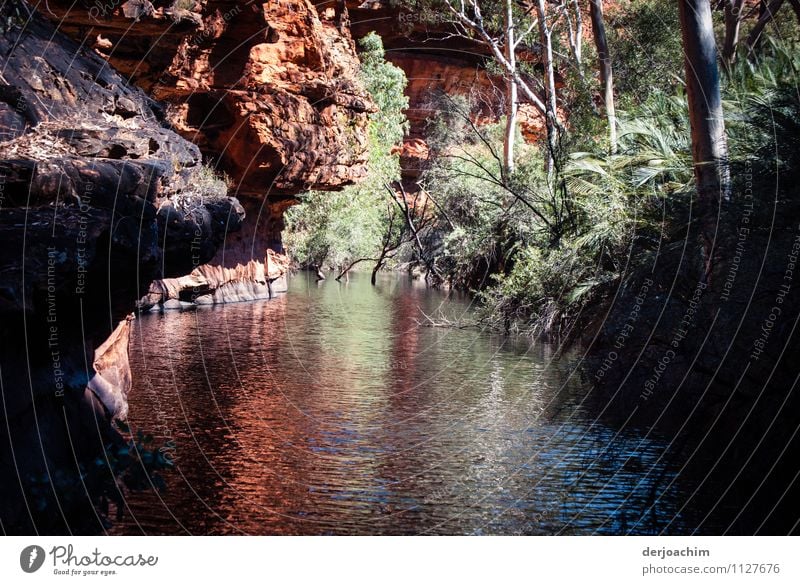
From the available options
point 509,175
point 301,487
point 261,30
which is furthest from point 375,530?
point 261,30

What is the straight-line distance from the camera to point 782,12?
29.2m

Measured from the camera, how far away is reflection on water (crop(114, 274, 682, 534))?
336 inches

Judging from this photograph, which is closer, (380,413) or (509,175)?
(380,413)

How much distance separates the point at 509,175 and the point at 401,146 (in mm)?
22918

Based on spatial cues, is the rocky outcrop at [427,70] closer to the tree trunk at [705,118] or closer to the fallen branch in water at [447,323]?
the fallen branch in water at [447,323]

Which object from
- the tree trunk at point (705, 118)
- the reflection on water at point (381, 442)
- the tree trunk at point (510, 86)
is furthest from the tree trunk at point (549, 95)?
the tree trunk at point (705, 118)

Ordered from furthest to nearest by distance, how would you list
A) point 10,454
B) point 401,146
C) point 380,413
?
point 401,146 → point 380,413 → point 10,454

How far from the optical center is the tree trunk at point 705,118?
9773 millimetres

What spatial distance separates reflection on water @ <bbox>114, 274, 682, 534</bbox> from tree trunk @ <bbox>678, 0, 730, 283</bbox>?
9.54ft

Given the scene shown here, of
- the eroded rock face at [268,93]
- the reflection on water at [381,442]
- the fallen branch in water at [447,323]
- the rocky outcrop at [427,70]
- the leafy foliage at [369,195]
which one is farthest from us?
the leafy foliage at [369,195]

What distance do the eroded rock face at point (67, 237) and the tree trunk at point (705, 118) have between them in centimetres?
585

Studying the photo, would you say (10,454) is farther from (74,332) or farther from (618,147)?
(618,147)

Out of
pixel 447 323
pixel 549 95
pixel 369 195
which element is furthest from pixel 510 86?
pixel 369 195

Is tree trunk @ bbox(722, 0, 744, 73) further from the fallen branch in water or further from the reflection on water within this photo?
the reflection on water
